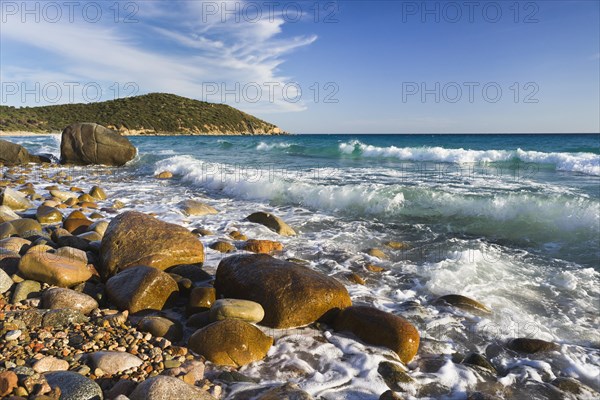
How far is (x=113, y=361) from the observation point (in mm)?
2467

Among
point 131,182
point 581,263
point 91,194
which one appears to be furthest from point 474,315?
point 131,182

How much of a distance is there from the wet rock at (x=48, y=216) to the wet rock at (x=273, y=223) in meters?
3.25

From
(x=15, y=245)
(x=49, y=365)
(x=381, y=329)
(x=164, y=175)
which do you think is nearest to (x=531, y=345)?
(x=381, y=329)

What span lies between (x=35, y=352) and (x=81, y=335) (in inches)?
13.5

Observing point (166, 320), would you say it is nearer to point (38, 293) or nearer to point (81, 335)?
point (81, 335)

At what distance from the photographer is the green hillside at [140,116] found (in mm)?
55062

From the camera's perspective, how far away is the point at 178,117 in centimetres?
6366

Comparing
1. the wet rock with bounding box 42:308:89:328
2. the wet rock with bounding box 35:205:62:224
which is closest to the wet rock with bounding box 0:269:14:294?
the wet rock with bounding box 42:308:89:328

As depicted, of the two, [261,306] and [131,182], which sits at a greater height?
[131,182]

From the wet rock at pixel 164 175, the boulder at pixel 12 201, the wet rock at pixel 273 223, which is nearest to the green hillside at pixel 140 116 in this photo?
the wet rock at pixel 164 175

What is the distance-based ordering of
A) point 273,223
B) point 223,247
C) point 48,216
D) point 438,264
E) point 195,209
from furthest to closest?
point 195,209 → point 273,223 → point 48,216 → point 223,247 → point 438,264

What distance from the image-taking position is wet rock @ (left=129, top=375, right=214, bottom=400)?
6.73 feet

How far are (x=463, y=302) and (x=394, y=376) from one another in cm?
163

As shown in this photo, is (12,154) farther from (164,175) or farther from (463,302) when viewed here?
(463,302)
